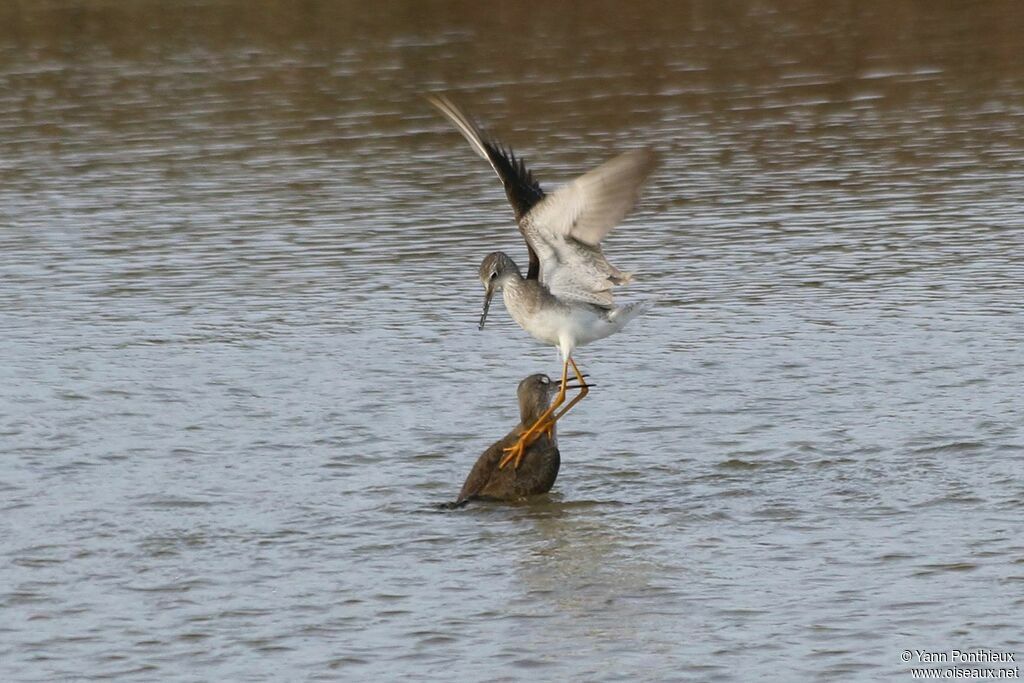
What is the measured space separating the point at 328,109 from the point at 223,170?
3525 mm

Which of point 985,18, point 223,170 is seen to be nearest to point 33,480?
point 223,170

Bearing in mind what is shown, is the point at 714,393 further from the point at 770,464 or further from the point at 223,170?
the point at 223,170

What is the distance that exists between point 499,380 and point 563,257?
2.60 meters

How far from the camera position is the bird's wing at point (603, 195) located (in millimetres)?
9305

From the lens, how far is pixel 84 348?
1338 cm

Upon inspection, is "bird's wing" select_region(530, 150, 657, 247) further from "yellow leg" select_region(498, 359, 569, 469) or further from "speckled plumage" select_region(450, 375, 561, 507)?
"speckled plumage" select_region(450, 375, 561, 507)

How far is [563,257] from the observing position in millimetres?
9773

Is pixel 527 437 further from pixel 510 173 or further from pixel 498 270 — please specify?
pixel 510 173

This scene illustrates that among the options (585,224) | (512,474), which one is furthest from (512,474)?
(585,224)

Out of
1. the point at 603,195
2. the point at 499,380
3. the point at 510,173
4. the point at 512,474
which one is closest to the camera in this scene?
the point at 603,195

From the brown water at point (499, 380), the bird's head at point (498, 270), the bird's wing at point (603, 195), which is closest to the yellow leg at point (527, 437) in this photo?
the brown water at point (499, 380)

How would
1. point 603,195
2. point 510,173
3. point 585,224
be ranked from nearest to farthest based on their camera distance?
point 603,195 < point 585,224 < point 510,173

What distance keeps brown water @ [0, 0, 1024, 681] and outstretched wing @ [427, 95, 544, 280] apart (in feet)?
5.22

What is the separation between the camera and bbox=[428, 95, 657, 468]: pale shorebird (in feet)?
30.6
